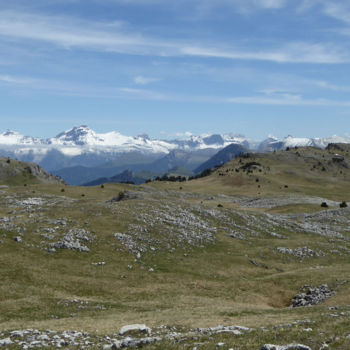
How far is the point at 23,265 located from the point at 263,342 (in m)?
37.5

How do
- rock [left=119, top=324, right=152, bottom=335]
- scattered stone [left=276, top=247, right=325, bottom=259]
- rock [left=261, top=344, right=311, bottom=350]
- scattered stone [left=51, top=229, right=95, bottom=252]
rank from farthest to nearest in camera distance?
scattered stone [left=276, top=247, right=325, bottom=259]
scattered stone [left=51, top=229, right=95, bottom=252]
rock [left=119, top=324, right=152, bottom=335]
rock [left=261, top=344, right=311, bottom=350]

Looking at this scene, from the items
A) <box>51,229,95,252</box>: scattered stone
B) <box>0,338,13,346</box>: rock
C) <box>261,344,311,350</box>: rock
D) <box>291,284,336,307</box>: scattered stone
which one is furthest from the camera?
<box>51,229,95,252</box>: scattered stone

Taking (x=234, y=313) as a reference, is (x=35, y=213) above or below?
above

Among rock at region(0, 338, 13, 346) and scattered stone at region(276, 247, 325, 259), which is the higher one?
rock at region(0, 338, 13, 346)

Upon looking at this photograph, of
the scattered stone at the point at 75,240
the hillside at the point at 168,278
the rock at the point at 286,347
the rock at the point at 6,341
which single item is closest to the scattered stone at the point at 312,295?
the hillside at the point at 168,278

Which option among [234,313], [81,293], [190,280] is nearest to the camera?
[234,313]

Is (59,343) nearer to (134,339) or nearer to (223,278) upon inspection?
(134,339)

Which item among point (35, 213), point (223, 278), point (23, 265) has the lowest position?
point (223, 278)

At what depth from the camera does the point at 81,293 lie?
4425 centimetres

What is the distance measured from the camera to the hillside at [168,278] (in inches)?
982

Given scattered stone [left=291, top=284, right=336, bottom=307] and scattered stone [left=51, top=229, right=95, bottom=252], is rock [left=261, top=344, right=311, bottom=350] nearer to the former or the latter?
scattered stone [left=291, top=284, right=336, bottom=307]

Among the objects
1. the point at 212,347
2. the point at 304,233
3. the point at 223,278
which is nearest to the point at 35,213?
the point at 223,278

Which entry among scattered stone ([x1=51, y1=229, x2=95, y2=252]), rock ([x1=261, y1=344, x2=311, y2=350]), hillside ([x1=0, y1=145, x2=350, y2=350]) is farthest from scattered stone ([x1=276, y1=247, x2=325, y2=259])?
rock ([x1=261, y1=344, x2=311, y2=350])

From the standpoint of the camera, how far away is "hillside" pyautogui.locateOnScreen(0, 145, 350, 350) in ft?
81.9
